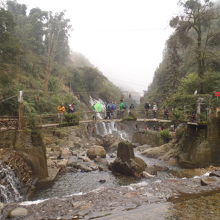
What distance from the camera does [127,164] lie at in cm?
1600

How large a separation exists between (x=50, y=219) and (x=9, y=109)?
14511 millimetres

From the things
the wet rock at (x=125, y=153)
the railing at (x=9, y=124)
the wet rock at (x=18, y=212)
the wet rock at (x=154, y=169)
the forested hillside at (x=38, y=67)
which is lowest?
the wet rock at (x=154, y=169)

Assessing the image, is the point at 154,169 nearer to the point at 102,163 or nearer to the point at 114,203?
the point at 102,163


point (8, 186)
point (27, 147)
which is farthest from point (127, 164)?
point (8, 186)

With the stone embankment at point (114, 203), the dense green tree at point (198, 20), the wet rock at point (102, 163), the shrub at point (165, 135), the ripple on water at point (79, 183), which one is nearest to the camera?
the stone embankment at point (114, 203)

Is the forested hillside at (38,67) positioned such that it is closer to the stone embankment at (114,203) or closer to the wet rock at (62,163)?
the wet rock at (62,163)

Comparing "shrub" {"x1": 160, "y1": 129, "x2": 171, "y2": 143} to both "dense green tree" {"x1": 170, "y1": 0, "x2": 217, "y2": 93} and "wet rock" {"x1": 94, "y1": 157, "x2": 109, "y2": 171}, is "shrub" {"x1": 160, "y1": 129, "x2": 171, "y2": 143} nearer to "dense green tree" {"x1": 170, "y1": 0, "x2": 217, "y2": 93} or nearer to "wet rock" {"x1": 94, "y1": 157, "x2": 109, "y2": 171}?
"dense green tree" {"x1": 170, "y1": 0, "x2": 217, "y2": 93}

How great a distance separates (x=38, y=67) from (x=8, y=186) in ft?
107

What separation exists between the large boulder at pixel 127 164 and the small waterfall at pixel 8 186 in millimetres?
6566

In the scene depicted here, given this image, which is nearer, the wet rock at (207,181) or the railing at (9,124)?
the wet rock at (207,181)

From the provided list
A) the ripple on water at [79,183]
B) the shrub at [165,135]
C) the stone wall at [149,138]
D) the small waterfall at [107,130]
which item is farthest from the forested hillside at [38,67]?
the shrub at [165,135]

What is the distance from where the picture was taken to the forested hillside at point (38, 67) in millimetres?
24766

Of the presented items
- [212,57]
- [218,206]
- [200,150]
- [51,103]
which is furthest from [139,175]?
[51,103]

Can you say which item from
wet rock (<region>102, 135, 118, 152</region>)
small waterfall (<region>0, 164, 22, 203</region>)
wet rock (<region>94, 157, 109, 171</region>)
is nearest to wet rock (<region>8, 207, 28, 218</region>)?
Answer: small waterfall (<region>0, 164, 22, 203</region>)
